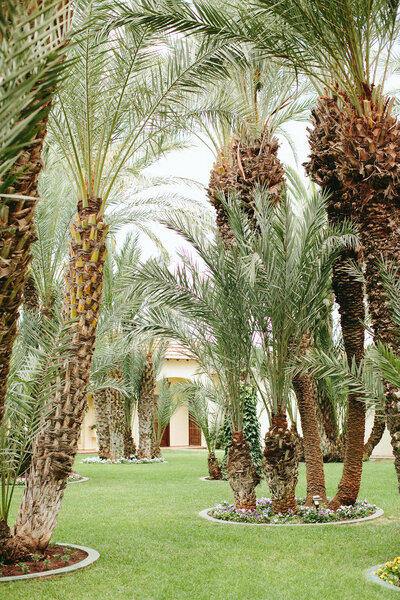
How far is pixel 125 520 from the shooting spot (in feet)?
31.5

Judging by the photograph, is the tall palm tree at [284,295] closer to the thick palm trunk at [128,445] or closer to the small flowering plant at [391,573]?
the small flowering plant at [391,573]

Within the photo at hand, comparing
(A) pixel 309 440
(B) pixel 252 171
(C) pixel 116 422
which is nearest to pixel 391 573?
(A) pixel 309 440

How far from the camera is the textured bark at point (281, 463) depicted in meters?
9.27

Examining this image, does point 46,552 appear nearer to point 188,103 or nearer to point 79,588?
point 79,588

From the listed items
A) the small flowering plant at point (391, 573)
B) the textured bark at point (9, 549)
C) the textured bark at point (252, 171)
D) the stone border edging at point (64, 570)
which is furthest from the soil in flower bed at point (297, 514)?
the textured bark at point (252, 171)

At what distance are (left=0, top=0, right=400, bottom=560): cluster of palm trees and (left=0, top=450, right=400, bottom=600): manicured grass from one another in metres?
0.97

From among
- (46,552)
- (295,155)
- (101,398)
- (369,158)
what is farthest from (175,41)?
(101,398)

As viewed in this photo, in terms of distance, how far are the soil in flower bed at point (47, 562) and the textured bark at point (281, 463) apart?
3456mm

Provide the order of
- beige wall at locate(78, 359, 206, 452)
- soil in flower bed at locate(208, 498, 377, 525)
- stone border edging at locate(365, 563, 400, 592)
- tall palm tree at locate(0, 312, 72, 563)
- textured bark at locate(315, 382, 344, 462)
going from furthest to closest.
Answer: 1. beige wall at locate(78, 359, 206, 452)
2. textured bark at locate(315, 382, 344, 462)
3. soil in flower bed at locate(208, 498, 377, 525)
4. tall palm tree at locate(0, 312, 72, 563)
5. stone border edging at locate(365, 563, 400, 592)

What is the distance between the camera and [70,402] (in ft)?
21.8

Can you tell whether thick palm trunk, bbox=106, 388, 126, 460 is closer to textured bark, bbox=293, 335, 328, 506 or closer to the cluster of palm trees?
the cluster of palm trees

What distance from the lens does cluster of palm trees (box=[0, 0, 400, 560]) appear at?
21.1 feet

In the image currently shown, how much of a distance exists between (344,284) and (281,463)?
2.98 metres

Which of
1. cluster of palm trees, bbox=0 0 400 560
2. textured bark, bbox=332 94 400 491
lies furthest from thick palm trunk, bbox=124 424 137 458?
textured bark, bbox=332 94 400 491
